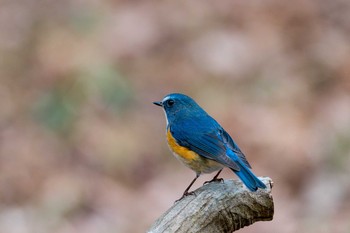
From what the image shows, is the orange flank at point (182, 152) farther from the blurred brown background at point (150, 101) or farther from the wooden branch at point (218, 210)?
the blurred brown background at point (150, 101)

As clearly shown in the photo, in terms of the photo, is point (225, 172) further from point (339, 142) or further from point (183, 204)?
point (183, 204)

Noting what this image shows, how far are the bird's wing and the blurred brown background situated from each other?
2.71 meters

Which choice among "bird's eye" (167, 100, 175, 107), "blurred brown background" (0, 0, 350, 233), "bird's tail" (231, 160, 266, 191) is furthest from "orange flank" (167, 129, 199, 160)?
"blurred brown background" (0, 0, 350, 233)

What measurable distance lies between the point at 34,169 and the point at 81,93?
945 mm

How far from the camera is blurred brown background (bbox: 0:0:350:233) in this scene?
650cm

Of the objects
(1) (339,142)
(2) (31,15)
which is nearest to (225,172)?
(1) (339,142)

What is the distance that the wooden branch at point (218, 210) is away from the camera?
7.82 ft

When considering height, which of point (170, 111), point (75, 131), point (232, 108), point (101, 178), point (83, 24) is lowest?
point (170, 111)

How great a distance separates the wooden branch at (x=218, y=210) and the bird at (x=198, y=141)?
0.46 m

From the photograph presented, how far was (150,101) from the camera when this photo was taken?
304 inches

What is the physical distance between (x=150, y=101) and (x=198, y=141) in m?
4.26

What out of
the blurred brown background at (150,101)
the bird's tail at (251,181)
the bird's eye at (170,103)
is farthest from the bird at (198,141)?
the blurred brown background at (150,101)

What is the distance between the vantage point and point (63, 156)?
704 centimetres

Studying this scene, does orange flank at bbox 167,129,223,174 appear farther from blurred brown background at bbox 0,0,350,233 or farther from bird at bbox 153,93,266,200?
blurred brown background at bbox 0,0,350,233
